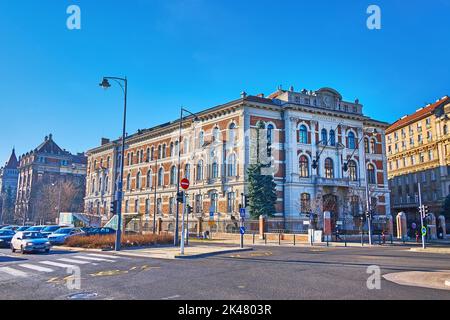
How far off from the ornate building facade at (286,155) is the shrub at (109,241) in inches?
737

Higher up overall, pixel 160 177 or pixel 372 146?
pixel 372 146

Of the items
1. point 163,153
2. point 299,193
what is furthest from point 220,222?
point 163,153

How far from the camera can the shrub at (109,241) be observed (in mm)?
25250

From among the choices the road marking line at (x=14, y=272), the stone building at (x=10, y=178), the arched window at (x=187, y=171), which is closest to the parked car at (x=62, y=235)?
the road marking line at (x=14, y=272)

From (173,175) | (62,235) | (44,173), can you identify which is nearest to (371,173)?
(173,175)

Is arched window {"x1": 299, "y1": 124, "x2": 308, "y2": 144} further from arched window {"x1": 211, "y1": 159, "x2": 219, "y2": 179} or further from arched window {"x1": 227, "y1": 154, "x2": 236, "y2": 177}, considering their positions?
arched window {"x1": 211, "y1": 159, "x2": 219, "y2": 179}

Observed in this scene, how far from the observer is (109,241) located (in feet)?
84.1

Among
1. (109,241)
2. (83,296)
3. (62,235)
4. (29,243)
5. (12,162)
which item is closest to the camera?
(83,296)

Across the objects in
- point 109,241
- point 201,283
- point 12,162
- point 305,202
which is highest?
point 12,162

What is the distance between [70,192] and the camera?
79.2 metres

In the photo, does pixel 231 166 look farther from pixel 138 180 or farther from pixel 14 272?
pixel 14 272

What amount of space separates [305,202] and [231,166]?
10372 millimetres

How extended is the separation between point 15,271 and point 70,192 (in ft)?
228
